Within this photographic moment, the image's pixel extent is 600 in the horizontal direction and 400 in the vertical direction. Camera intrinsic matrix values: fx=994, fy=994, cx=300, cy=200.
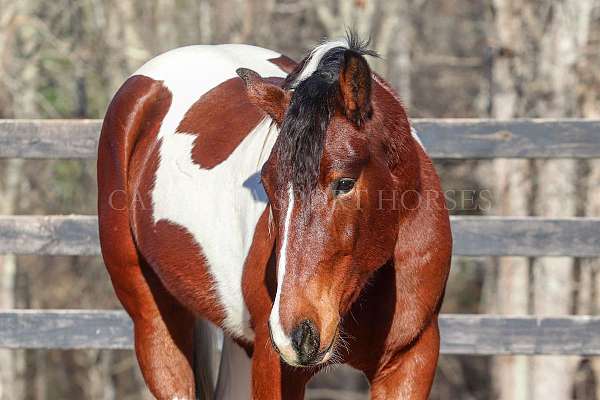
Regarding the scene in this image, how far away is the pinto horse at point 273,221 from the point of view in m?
2.47

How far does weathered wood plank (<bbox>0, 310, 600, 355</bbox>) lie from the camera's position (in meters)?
4.85

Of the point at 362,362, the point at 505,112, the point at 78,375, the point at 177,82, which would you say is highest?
the point at 177,82

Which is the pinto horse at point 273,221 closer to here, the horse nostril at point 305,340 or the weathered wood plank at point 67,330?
the horse nostril at point 305,340

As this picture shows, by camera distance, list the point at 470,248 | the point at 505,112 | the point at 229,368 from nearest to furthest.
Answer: the point at 229,368 < the point at 470,248 < the point at 505,112

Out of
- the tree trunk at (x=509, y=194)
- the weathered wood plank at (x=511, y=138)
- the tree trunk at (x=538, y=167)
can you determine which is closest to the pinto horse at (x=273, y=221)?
the weathered wood plank at (x=511, y=138)

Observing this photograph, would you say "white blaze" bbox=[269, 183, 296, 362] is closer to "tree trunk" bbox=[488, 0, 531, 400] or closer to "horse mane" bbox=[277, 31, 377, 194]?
"horse mane" bbox=[277, 31, 377, 194]

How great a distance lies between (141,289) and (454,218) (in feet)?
5.55

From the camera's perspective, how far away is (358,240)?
2.56 metres

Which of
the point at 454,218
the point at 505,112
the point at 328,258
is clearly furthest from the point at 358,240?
the point at 505,112

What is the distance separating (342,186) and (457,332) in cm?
260

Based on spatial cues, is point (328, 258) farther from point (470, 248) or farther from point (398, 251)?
point (470, 248)

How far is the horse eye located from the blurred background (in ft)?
9.91

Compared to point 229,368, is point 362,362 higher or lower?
higher

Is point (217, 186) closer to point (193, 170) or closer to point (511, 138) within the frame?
point (193, 170)
